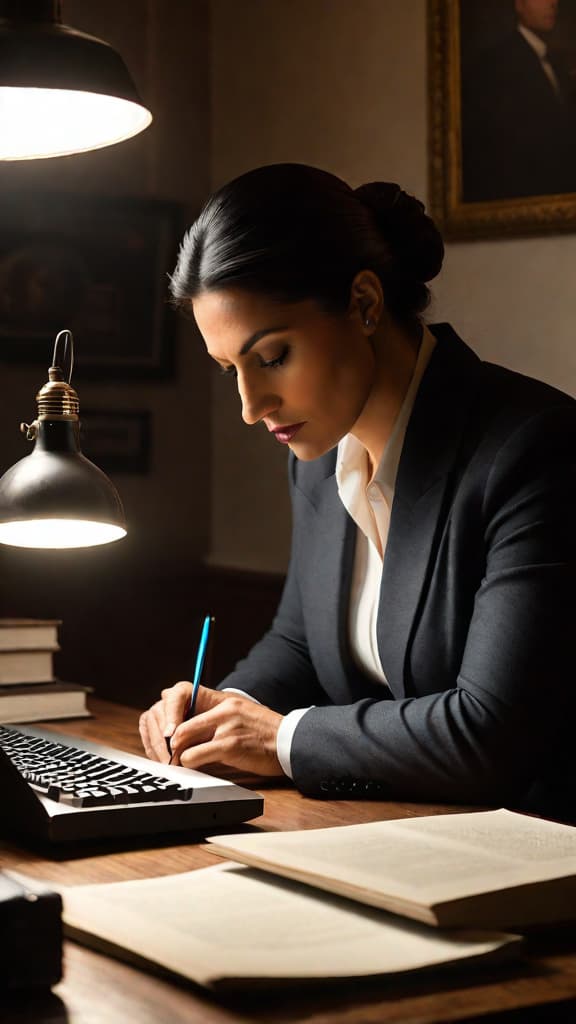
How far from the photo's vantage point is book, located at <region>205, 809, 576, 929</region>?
1.09 m

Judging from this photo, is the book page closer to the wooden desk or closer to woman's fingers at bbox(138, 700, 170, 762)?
the wooden desk

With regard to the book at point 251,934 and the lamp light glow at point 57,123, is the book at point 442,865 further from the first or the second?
the lamp light glow at point 57,123

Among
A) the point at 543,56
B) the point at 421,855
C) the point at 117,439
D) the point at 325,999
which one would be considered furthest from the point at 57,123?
the point at 117,439

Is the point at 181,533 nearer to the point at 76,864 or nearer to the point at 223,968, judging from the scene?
the point at 76,864

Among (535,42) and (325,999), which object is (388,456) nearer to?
(325,999)

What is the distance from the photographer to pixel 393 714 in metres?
1.77

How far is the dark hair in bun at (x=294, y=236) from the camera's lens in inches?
75.1

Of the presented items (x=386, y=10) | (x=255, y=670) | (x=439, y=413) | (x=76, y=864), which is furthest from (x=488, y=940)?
(x=386, y=10)

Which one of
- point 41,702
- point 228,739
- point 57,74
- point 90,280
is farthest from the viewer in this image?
point 90,280

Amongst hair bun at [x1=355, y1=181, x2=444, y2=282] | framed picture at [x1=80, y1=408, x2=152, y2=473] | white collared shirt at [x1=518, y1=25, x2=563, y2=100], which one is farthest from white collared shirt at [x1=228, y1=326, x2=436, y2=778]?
framed picture at [x1=80, y1=408, x2=152, y2=473]

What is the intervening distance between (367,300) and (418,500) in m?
0.32

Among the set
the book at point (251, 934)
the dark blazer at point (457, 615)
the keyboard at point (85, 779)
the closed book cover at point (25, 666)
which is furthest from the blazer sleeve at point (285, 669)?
the book at point (251, 934)

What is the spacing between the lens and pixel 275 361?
195cm

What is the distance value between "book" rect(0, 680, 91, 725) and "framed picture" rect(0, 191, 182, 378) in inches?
66.2
